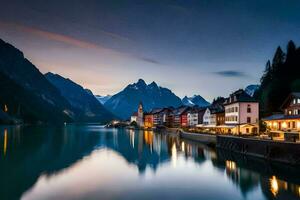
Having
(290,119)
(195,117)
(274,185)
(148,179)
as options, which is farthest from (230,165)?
(195,117)

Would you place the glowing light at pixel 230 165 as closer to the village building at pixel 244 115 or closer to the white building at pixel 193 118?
the village building at pixel 244 115

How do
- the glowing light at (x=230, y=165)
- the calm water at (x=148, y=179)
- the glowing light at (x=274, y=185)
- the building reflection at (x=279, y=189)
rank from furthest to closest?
the glowing light at (x=230, y=165)
the glowing light at (x=274, y=185)
the calm water at (x=148, y=179)
the building reflection at (x=279, y=189)

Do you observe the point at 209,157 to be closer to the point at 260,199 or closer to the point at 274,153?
the point at 274,153

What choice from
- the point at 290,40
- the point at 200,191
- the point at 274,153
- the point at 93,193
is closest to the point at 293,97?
the point at 274,153

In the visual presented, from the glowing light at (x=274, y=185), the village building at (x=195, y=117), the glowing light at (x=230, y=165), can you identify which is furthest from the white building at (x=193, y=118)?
the glowing light at (x=274, y=185)

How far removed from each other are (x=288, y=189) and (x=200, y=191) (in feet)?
33.8

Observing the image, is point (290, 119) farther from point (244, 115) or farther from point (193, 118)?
point (193, 118)

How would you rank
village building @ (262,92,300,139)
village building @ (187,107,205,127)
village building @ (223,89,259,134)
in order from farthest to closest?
village building @ (187,107,205,127)
village building @ (223,89,259,134)
village building @ (262,92,300,139)

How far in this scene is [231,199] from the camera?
34406 millimetres

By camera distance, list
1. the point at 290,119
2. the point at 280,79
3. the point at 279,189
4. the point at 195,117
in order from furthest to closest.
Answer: the point at 195,117, the point at 280,79, the point at 290,119, the point at 279,189

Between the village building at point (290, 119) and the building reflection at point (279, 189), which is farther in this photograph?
the village building at point (290, 119)

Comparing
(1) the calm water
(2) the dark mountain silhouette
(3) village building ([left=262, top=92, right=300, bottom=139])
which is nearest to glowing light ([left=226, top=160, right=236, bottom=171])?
(1) the calm water

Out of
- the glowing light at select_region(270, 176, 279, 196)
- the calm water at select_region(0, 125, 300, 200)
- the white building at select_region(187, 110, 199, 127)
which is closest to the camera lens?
the calm water at select_region(0, 125, 300, 200)

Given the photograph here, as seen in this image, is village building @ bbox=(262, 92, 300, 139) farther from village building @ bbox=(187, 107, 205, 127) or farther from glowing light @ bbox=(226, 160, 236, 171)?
village building @ bbox=(187, 107, 205, 127)
